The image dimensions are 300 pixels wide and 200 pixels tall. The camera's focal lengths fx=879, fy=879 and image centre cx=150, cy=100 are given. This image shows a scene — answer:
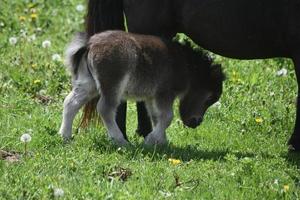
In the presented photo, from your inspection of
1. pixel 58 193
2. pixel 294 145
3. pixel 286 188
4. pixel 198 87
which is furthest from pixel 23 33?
pixel 286 188

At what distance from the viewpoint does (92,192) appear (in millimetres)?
5758

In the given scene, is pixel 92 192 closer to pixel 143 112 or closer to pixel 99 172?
pixel 99 172

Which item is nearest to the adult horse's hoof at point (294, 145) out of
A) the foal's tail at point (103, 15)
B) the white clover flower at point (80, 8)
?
the foal's tail at point (103, 15)

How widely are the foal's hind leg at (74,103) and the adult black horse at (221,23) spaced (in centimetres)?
61

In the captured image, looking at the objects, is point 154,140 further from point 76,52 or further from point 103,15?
→ point 103,15

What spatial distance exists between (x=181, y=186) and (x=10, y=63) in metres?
4.17

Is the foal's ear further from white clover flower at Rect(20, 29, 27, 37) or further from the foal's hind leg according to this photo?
white clover flower at Rect(20, 29, 27, 37)

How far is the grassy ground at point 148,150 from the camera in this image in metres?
5.97

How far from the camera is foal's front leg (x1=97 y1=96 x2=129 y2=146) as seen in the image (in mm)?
6918

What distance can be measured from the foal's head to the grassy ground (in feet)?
0.81

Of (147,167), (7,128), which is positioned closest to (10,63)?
(7,128)

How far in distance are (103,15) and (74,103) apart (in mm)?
939

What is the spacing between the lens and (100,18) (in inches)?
301

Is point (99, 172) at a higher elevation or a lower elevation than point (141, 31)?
lower
